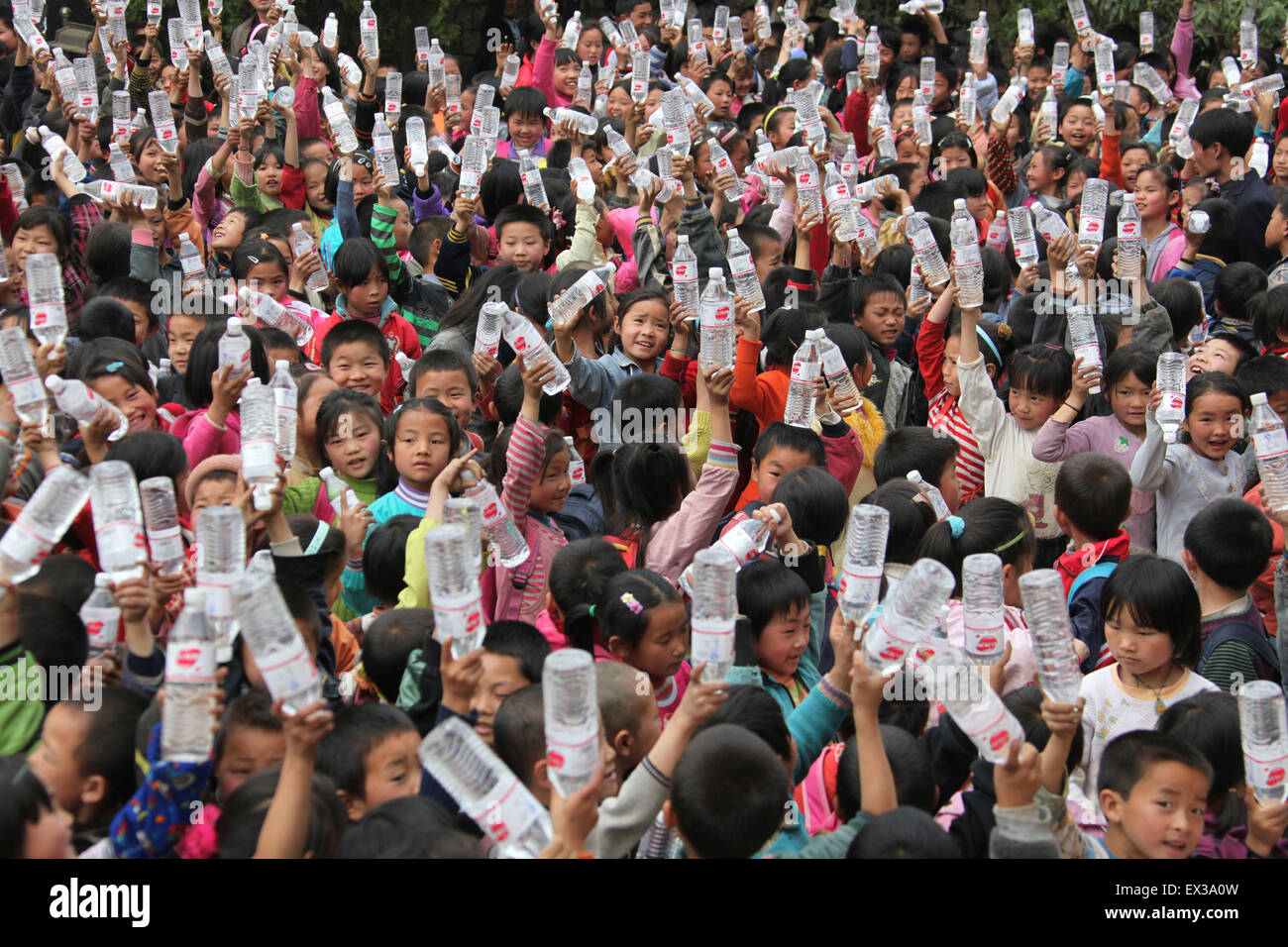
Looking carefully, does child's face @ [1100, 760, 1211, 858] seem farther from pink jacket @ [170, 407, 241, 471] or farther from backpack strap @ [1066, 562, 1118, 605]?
pink jacket @ [170, 407, 241, 471]

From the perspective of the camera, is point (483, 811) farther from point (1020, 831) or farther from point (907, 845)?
point (1020, 831)

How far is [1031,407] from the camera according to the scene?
17.2ft

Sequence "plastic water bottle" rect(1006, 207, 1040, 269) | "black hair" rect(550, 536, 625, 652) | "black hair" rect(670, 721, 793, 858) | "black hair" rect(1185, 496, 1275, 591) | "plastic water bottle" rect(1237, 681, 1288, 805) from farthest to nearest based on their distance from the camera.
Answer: "plastic water bottle" rect(1006, 207, 1040, 269), "black hair" rect(1185, 496, 1275, 591), "black hair" rect(550, 536, 625, 652), "plastic water bottle" rect(1237, 681, 1288, 805), "black hair" rect(670, 721, 793, 858)

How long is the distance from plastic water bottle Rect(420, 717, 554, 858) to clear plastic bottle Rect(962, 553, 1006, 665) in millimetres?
1208

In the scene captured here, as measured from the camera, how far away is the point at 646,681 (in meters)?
3.38

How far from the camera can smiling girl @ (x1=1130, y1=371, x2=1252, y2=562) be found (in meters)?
4.71

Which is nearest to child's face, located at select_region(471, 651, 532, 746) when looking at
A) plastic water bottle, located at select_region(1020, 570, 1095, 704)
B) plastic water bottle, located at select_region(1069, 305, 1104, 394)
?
plastic water bottle, located at select_region(1020, 570, 1095, 704)

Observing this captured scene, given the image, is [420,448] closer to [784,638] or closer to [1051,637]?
[784,638]

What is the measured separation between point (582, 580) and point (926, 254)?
2.82 meters

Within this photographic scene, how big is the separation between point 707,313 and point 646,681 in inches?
67.2

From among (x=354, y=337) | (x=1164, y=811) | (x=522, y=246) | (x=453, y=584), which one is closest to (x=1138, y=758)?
(x=1164, y=811)

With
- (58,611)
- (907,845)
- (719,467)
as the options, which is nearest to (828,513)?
(719,467)

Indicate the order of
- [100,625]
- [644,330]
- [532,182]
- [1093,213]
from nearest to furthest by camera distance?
[100,625]
[644,330]
[1093,213]
[532,182]

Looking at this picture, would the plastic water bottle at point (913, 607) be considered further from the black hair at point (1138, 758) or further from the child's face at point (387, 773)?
the child's face at point (387, 773)
